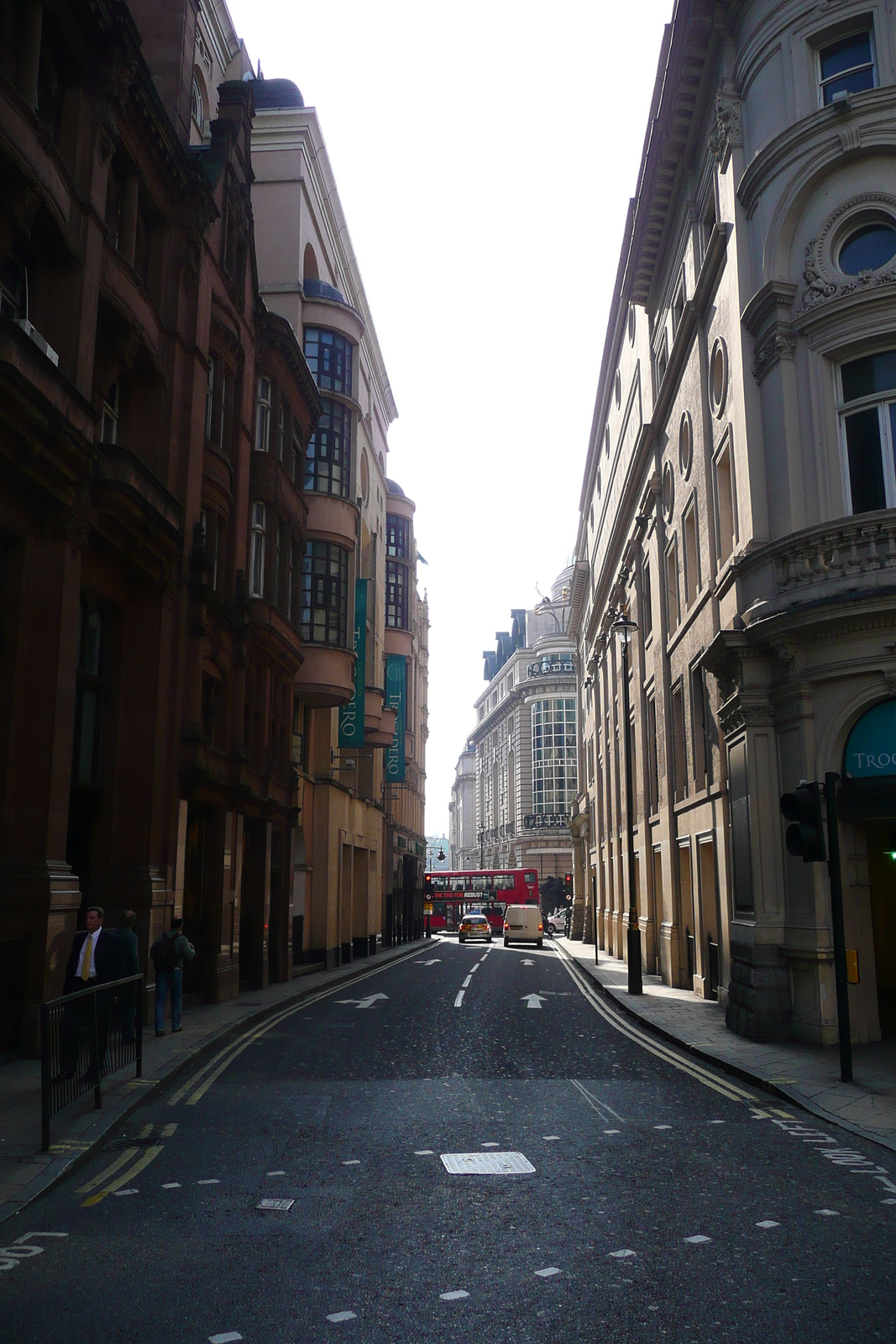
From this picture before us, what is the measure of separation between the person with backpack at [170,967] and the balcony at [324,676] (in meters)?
15.3

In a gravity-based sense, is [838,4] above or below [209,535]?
above

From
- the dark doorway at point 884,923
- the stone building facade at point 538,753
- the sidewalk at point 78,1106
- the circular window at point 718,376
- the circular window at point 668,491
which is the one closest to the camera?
the sidewalk at point 78,1106

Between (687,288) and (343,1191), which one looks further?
(687,288)

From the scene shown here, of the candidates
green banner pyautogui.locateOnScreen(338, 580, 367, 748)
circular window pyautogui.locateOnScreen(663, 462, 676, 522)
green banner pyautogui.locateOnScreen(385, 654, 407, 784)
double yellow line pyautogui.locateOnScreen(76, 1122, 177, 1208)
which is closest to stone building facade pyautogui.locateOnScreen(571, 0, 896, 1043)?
circular window pyautogui.locateOnScreen(663, 462, 676, 522)

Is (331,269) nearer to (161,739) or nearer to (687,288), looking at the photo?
(687,288)

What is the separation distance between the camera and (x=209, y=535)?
2350 cm

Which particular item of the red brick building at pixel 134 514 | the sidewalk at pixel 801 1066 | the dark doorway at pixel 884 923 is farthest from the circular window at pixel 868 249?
the red brick building at pixel 134 514

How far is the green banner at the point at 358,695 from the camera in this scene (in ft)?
122

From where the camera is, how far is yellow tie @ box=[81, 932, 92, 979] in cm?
1220

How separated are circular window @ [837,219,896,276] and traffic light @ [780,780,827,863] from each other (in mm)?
8542

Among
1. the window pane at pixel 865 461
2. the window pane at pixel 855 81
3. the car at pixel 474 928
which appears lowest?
the car at pixel 474 928

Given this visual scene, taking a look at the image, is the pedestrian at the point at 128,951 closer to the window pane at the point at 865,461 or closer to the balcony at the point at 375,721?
the window pane at the point at 865,461

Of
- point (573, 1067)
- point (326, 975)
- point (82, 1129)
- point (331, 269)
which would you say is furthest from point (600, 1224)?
point (331, 269)

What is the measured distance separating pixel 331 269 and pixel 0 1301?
38719 mm
